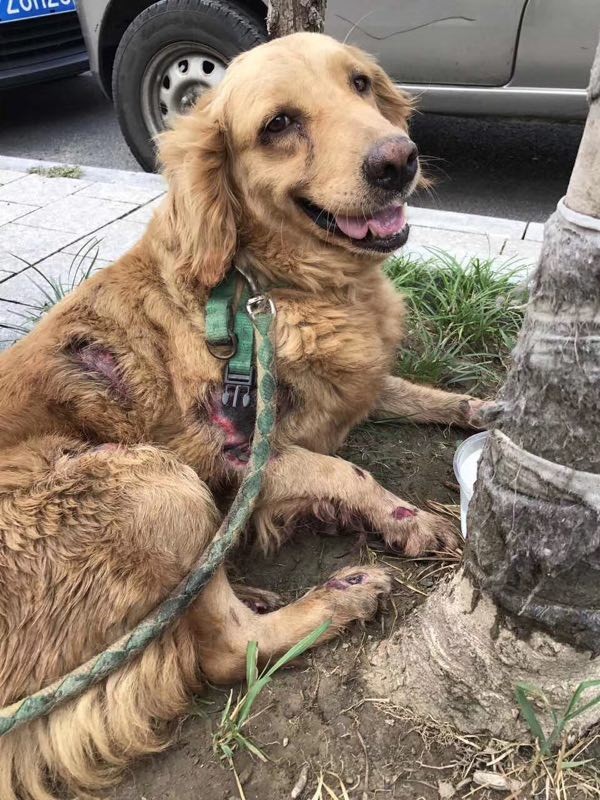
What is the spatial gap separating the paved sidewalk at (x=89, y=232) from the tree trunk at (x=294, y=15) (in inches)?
58.4

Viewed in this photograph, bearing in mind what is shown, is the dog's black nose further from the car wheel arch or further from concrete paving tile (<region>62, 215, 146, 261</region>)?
the car wheel arch

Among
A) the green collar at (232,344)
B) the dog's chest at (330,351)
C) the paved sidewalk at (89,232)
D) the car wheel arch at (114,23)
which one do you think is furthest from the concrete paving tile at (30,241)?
the dog's chest at (330,351)

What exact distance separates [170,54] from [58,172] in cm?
137

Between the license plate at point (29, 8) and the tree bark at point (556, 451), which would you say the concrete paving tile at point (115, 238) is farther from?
the license plate at point (29, 8)

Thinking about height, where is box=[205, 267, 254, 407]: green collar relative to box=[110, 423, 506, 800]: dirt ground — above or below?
above

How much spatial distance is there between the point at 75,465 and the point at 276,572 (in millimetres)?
849

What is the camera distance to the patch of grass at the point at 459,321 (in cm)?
328

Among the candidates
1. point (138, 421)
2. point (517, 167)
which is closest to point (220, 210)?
point (138, 421)

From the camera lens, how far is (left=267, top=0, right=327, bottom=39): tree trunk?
3098 millimetres

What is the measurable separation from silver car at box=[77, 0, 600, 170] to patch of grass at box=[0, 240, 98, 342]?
1000 millimetres

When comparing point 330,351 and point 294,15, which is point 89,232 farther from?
point 330,351

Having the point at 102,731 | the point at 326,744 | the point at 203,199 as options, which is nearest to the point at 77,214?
the point at 203,199

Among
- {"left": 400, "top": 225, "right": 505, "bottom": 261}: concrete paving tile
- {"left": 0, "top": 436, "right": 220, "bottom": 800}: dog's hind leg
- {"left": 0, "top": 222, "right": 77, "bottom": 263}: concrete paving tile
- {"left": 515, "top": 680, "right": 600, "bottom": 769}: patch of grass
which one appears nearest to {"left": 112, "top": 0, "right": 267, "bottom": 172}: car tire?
{"left": 0, "top": 222, "right": 77, "bottom": 263}: concrete paving tile

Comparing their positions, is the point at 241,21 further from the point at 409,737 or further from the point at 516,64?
the point at 409,737
